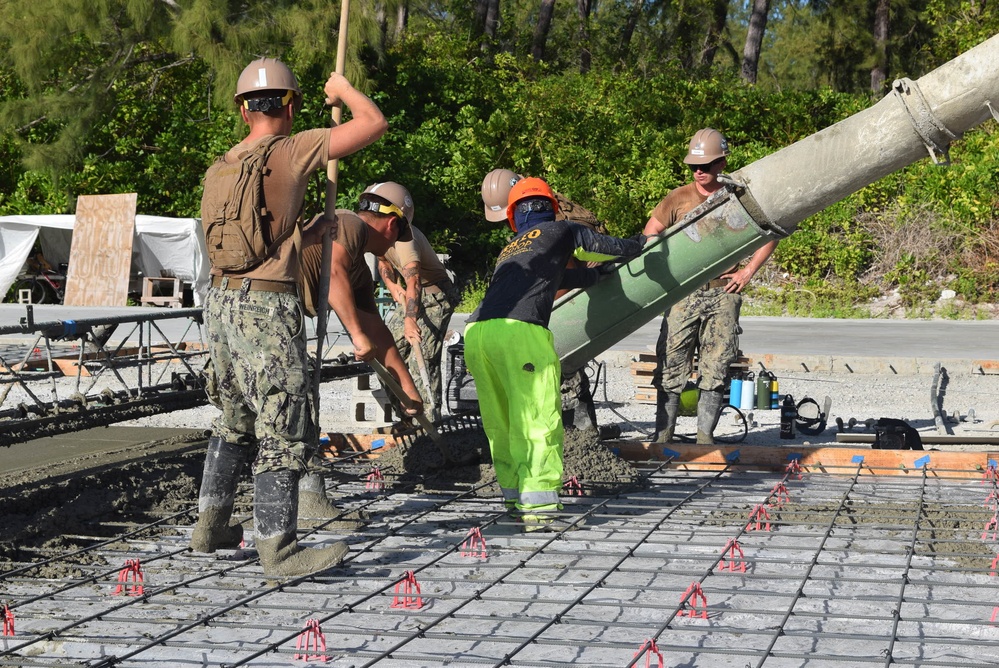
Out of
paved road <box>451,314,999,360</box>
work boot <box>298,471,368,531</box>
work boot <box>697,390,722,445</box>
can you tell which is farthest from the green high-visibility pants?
paved road <box>451,314,999,360</box>

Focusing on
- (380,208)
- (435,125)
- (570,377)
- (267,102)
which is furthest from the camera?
(435,125)

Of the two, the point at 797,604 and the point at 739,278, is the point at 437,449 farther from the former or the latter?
the point at 797,604

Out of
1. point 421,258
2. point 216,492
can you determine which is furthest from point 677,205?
point 216,492

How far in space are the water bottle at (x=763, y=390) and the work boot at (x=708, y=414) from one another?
155 cm

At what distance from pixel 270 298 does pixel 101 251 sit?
1545 centimetres

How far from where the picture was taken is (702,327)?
6.50 meters

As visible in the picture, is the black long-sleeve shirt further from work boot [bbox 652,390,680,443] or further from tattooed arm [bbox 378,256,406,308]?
work boot [bbox 652,390,680,443]

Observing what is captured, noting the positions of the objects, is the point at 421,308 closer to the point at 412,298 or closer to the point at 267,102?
the point at 412,298

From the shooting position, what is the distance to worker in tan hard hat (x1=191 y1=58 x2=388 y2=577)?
3.71 metres

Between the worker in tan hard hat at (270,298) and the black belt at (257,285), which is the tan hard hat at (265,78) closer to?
the worker in tan hard hat at (270,298)

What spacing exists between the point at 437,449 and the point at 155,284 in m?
13.6

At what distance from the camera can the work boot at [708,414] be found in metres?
6.40

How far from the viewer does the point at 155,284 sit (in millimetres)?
18188

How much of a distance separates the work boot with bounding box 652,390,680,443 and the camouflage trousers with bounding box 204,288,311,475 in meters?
3.17
